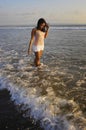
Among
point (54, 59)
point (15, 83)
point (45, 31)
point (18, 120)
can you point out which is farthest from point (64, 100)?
point (54, 59)

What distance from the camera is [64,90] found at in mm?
6766

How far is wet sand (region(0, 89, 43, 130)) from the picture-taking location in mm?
4941

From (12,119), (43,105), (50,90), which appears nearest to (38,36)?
(50,90)

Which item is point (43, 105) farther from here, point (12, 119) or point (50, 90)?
point (50, 90)

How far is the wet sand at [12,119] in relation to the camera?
16.2ft

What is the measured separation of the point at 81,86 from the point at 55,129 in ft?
8.36

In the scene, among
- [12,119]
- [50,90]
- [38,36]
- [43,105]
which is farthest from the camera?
[38,36]

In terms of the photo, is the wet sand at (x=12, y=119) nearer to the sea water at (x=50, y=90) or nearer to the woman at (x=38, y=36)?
the sea water at (x=50, y=90)

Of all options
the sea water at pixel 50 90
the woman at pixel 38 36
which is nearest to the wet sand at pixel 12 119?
the sea water at pixel 50 90

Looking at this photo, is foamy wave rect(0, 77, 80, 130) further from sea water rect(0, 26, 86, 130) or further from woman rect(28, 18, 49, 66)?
woman rect(28, 18, 49, 66)

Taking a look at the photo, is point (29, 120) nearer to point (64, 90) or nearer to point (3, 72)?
point (64, 90)

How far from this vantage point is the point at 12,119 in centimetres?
530

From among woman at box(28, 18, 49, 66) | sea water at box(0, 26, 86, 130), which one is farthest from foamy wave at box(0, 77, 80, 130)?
woman at box(28, 18, 49, 66)

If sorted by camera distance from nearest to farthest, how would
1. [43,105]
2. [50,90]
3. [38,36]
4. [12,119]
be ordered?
[12,119]
[43,105]
[50,90]
[38,36]
